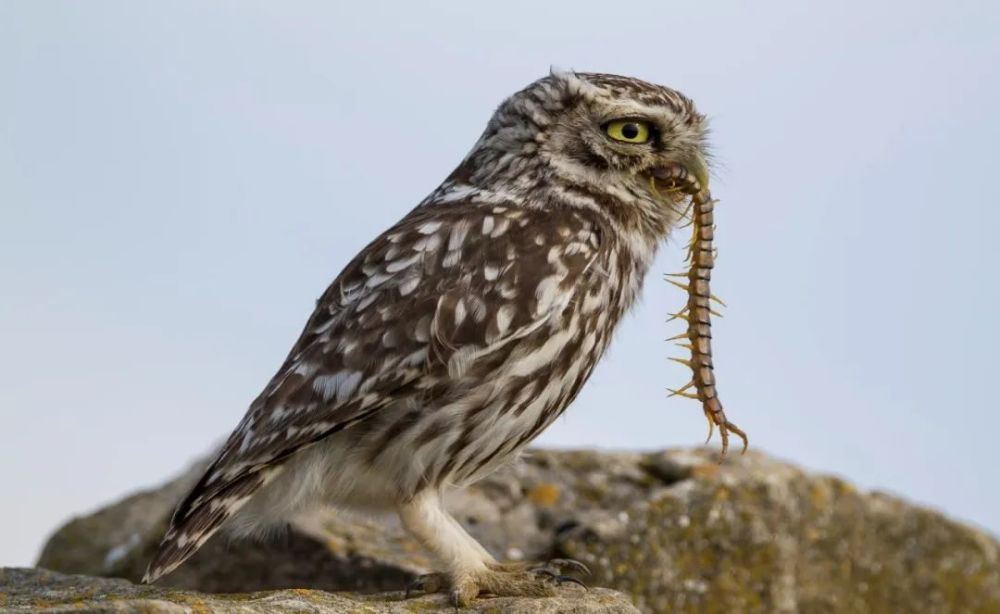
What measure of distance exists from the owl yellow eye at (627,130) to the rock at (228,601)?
76.8 inches

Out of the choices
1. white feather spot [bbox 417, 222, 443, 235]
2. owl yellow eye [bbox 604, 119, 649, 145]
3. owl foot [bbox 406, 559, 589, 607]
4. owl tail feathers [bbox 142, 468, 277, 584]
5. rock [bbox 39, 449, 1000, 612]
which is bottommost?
rock [bbox 39, 449, 1000, 612]

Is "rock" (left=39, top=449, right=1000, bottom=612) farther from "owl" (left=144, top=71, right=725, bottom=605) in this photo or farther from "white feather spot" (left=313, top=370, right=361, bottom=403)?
"white feather spot" (left=313, top=370, right=361, bottom=403)

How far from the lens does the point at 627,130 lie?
6.31m

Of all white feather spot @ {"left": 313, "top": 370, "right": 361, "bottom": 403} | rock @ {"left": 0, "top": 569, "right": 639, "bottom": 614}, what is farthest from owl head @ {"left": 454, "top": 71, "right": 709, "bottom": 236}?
rock @ {"left": 0, "top": 569, "right": 639, "bottom": 614}

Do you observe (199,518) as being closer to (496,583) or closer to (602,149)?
(496,583)

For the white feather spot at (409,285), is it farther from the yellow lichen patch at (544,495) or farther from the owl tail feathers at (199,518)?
the yellow lichen patch at (544,495)

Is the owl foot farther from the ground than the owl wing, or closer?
closer

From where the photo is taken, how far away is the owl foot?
571cm

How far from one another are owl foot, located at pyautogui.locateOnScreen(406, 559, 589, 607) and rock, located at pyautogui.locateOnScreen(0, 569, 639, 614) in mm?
56

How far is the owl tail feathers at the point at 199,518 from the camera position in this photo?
18.5 feet

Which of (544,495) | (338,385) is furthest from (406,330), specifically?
(544,495)

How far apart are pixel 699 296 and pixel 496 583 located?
1.67 meters

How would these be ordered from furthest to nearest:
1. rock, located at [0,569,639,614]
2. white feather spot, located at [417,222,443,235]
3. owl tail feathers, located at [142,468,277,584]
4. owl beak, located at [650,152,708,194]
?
owl beak, located at [650,152,708,194] < white feather spot, located at [417,222,443,235] < owl tail feathers, located at [142,468,277,584] < rock, located at [0,569,639,614]

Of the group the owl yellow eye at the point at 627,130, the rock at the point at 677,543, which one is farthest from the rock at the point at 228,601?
the owl yellow eye at the point at 627,130
